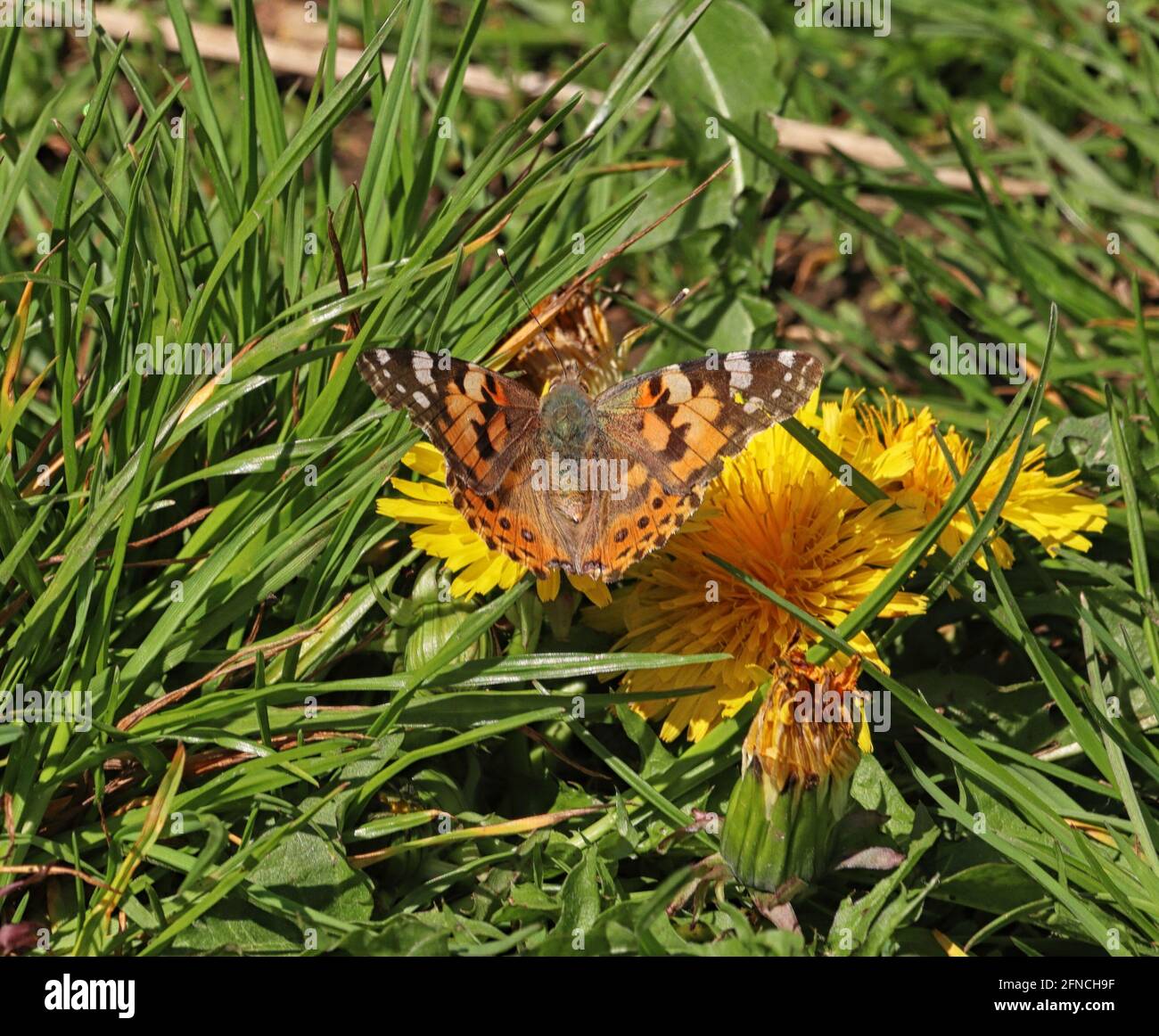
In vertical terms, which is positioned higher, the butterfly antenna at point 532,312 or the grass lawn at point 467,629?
the butterfly antenna at point 532,312

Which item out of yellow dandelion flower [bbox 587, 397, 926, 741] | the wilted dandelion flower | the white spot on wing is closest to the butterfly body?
the white spot on wing

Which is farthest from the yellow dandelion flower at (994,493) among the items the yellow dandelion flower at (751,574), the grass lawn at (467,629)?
the yellow dandelion flower at (751,574)

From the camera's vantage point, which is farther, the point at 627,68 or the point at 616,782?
the point at 627,68

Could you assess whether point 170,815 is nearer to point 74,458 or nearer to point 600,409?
point 74,458

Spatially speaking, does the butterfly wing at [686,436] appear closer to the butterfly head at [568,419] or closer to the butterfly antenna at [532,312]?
the butterfly head at [568,419]
